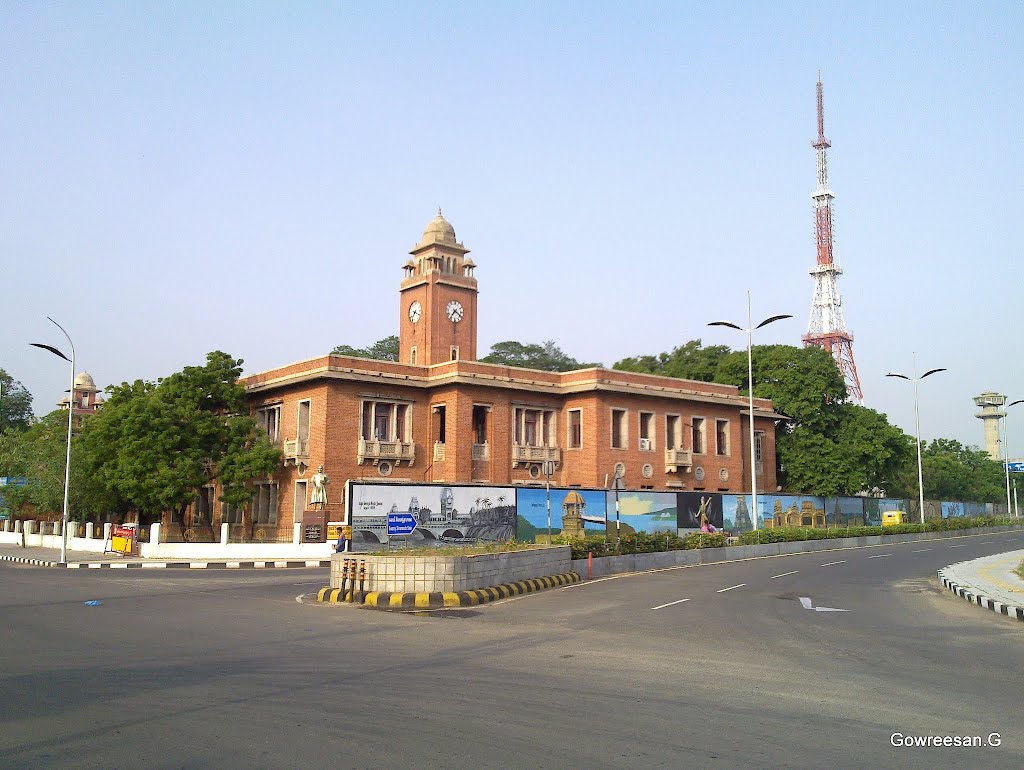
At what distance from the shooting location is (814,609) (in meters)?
17.3

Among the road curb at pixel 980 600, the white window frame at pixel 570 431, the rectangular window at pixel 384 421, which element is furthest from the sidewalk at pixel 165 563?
the road curb at pixel 980 600

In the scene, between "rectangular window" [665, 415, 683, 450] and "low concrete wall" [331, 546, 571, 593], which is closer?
"low concrete wall" [331, 546, 571, 593]

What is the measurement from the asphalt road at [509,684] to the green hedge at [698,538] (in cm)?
793

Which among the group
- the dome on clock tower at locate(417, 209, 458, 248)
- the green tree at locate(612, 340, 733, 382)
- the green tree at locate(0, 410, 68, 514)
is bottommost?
the green tree at locate(0, 410, 68, 514)

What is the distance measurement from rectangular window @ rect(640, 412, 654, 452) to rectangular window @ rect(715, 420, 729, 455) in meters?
5.68

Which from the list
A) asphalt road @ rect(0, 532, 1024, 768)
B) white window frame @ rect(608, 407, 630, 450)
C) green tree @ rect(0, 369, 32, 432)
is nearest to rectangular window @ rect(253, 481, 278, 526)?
white window frame @ rect(608, 407, 630, 450)

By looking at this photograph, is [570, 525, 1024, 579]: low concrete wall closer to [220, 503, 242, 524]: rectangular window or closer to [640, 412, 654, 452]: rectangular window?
[640, 412, 654, 452]: rectangular window

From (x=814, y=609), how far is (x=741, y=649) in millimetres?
5916

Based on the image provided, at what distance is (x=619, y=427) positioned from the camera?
158ft

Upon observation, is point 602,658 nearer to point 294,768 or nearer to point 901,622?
point 294,768

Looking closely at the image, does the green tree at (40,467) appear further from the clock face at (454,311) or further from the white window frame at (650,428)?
the white window frame at (650,428)

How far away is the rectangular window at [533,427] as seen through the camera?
4669 centimetres

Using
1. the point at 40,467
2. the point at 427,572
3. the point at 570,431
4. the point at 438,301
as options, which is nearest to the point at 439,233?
the point at 438,301

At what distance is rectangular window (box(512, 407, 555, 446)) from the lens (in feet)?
153
